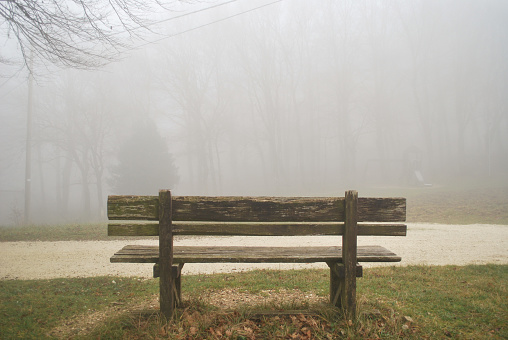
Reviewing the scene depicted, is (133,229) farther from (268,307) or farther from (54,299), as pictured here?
(54,299)

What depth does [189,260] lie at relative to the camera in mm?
3377

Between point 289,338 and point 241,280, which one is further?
point 241,280

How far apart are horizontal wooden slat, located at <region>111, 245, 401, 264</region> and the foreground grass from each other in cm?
52

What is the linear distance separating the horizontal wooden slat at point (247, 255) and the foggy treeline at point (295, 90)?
84.7ft

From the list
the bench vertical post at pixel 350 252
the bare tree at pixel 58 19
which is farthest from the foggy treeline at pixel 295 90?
the bench vertical post at pixel 350 252

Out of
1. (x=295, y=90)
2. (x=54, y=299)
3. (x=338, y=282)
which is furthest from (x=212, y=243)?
(x=295, y=90)

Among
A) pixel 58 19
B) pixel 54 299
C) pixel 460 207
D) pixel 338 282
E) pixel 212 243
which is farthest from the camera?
pixel 460 207

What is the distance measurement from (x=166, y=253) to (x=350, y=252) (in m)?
1.65

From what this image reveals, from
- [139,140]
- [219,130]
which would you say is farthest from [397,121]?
[139,140]

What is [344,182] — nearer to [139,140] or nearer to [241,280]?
[139,140]

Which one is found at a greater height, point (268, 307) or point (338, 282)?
point (338, 282)

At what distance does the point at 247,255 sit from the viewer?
11.5ft

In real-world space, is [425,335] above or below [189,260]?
below

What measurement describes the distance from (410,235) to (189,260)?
956 cm
